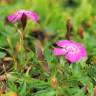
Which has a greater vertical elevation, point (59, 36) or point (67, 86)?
point (59, 36)

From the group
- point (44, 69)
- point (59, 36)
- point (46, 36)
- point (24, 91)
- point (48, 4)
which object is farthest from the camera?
point (48, 4)

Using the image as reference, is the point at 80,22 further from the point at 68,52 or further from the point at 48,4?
the point at 68,52

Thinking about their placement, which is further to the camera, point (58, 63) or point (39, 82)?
point (58, 63)

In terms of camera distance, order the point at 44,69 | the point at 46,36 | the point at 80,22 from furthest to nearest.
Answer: the point at 80,22, the point at 46,36, the point at 44,69

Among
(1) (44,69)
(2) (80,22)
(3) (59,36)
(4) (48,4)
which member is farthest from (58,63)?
(4) (48,4)

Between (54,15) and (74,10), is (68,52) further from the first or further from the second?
(74,10)

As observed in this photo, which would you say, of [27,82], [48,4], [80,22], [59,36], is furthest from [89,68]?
[48,4]

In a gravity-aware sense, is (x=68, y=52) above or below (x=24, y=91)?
above

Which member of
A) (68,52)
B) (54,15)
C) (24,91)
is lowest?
(24,91)

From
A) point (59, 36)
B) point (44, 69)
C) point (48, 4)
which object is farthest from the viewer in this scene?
point (48, 4)
